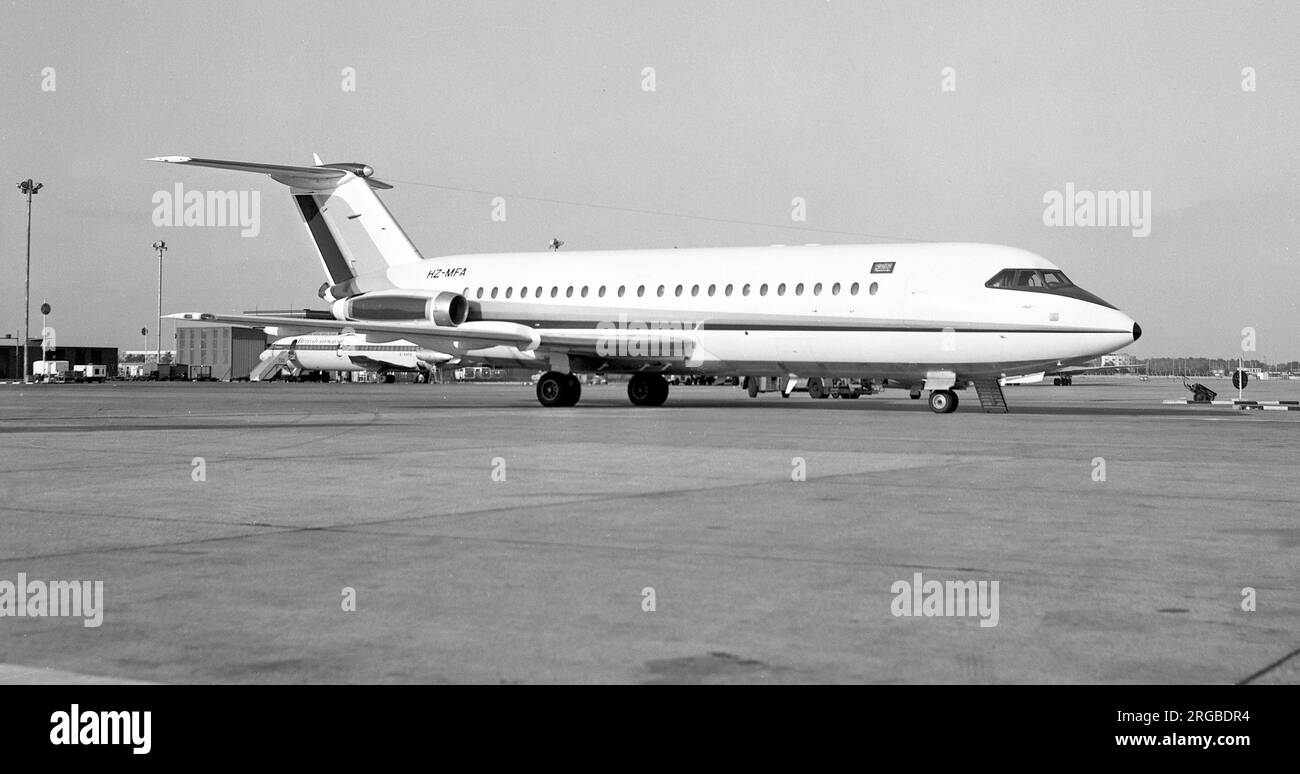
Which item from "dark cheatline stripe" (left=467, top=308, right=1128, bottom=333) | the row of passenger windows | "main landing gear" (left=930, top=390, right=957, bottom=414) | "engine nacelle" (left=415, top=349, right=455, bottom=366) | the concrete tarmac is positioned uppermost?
the row of passenger windows

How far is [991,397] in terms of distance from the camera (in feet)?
97.5

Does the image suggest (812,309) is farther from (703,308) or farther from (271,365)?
(271,365)

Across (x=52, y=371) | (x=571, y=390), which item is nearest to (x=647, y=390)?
(x=571, y=390)

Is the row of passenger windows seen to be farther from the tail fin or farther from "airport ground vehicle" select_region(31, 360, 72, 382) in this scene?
"airport ground vehicle" select_region(31, 360, 72, 382)

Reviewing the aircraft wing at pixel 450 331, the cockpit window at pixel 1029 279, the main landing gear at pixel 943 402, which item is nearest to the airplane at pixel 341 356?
the aircraft wing at pixel 450 331

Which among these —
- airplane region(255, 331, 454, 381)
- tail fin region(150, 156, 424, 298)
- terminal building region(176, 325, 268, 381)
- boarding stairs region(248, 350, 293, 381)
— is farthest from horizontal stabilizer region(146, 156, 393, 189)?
terminal building region(176, 325, 268, 381)

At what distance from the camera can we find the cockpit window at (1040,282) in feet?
85.7

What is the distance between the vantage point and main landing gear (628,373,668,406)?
33.4 m

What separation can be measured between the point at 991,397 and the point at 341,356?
68.7 m

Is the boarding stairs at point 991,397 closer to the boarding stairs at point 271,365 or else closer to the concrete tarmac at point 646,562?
the concrete tarmac at point 646,562

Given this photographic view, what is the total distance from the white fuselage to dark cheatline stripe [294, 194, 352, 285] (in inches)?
171

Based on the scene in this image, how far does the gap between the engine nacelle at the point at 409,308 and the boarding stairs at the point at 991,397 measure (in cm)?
1340
